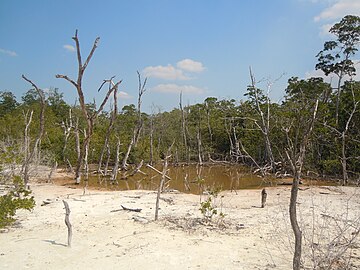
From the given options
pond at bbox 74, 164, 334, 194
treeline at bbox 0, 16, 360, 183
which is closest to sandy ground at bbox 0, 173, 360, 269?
treeline at bbox 0, 16, 360, 183

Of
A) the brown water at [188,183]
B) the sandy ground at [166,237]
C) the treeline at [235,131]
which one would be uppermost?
the treeline at [235,131]

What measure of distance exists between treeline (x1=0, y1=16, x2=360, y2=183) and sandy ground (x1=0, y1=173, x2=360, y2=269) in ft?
6.43

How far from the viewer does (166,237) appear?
754 cm

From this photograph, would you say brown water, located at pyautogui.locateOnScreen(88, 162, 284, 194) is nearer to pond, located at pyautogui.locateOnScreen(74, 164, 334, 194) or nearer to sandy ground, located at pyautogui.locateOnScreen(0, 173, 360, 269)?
pond, located at pyautogui.locateOnScreen(74, 164, 334, 194)

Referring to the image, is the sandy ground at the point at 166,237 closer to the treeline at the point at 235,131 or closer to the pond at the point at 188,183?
the treeline at the point at 235,131

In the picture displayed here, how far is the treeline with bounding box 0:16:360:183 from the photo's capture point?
56.1 feet

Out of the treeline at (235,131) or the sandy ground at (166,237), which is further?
the treeline at (235,131)

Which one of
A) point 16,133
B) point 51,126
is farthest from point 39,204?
point 51,126

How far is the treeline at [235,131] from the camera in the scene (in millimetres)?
17109

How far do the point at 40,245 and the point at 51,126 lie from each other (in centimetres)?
2479

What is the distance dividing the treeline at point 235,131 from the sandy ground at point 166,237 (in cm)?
196

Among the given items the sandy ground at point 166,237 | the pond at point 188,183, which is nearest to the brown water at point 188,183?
the pond at point 188,183

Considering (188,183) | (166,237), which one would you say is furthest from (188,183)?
(166,237)

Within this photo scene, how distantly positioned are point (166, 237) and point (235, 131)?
22.7 metres
